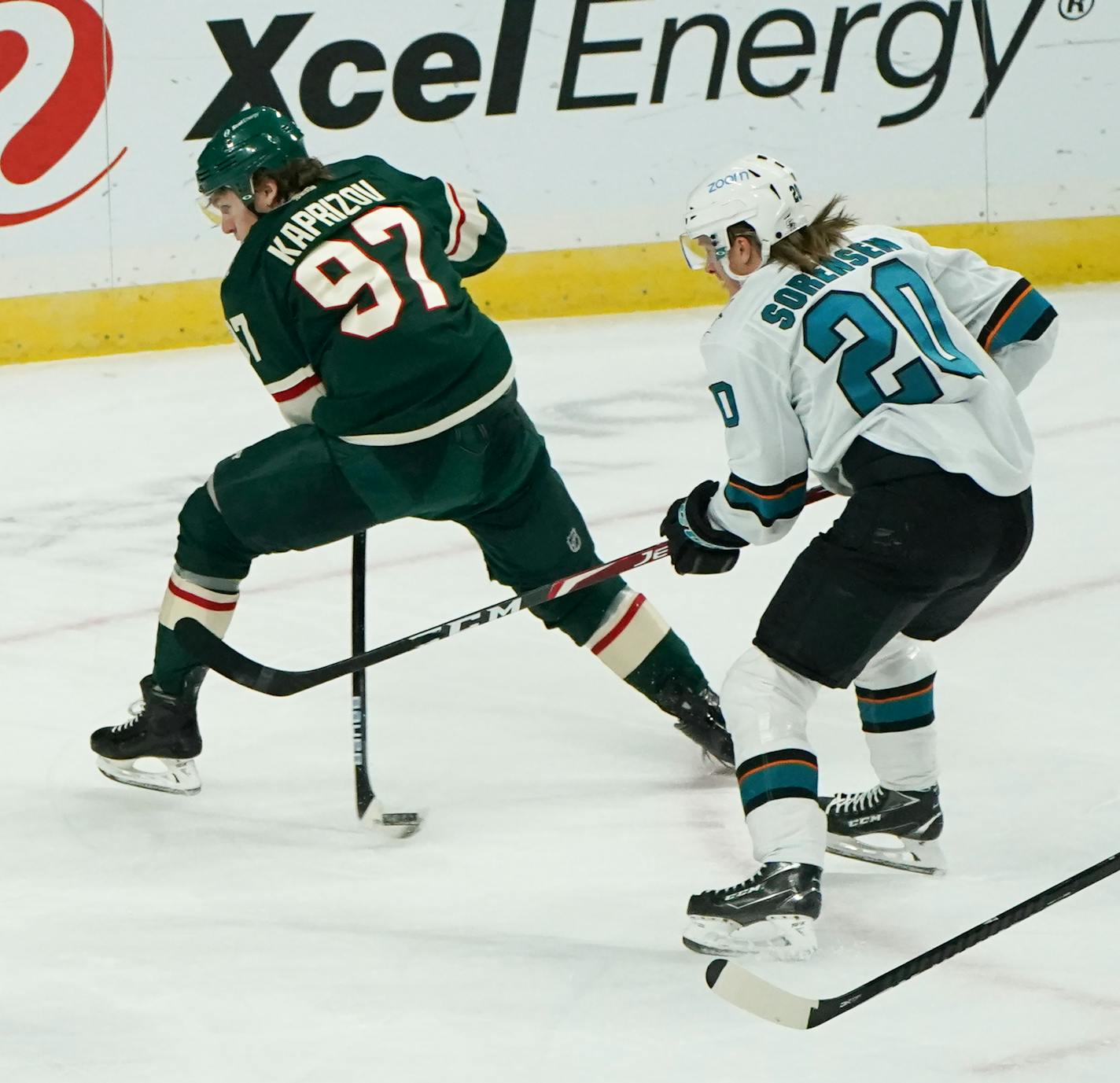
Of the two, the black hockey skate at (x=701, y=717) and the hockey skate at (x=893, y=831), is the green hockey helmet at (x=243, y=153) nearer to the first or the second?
the black hockey skate at (x=701, y=717)

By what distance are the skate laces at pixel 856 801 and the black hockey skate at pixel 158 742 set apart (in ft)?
3.27

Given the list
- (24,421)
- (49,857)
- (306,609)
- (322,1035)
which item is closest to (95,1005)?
(322,1035)

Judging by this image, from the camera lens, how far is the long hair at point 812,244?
2.38 meters

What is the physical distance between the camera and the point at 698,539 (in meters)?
2.56

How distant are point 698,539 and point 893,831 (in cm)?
51

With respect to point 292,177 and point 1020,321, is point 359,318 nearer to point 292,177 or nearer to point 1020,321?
point 292,177

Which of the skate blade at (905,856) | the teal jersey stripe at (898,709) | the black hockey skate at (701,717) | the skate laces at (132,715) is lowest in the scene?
the skate laces at (132,715)

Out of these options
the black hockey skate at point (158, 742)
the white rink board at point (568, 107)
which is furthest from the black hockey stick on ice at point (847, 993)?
the white rink board at point (568, 107)

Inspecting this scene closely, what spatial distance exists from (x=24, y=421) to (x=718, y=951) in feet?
11.1

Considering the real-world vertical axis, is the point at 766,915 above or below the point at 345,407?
below

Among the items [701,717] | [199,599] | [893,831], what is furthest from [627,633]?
[199,599]

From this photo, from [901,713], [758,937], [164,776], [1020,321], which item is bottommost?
[164,776]

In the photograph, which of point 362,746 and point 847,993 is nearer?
point 847,993

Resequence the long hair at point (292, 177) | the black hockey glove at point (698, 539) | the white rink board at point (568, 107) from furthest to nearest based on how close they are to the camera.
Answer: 1. the white rink board at point (568, 107)
2. the long hair at point (292, 177)
3. the black hockey glove at point (698, 539)
